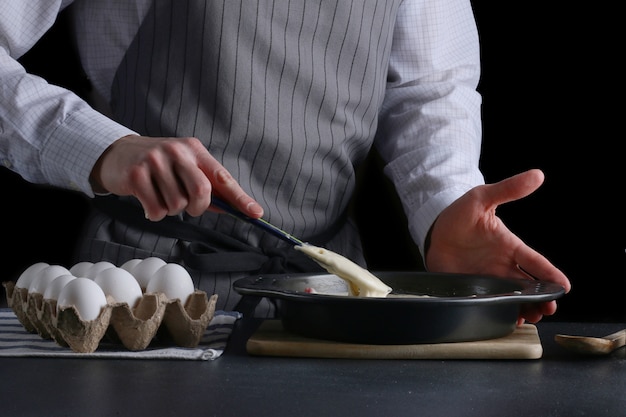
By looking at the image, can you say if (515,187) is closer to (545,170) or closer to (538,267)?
(538,267)

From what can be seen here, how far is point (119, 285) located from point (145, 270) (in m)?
0.09

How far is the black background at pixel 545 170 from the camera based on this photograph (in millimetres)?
2035

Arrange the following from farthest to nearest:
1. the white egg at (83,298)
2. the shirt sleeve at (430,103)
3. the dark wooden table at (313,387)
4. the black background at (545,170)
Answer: the black background at (545,170) → the shirt sleeve at (430,103) → the white egg at (83,298) → the dark wooden table at (313,387)

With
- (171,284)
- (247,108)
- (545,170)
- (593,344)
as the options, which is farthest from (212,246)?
(545,170)

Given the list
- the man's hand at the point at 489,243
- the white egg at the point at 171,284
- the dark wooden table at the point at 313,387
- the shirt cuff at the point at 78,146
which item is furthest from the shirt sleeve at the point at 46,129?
the man's hand at the point at 489,243

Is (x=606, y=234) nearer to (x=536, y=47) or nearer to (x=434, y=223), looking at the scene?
(x=536, y=47)

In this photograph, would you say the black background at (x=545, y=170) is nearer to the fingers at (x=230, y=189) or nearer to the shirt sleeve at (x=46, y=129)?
the shirt sleeve at (x=46, y=129)

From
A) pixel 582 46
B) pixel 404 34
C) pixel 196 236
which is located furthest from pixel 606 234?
pixel 196 236

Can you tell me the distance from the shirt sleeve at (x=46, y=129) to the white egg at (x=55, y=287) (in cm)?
26

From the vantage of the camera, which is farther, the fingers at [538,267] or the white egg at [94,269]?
the fingers at [538,267]

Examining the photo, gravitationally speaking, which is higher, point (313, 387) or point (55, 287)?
point (55, 287)

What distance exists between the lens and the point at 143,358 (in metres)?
1.02

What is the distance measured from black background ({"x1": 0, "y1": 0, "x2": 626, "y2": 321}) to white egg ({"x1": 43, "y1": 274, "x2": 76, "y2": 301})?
100cm

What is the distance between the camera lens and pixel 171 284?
1.08m
